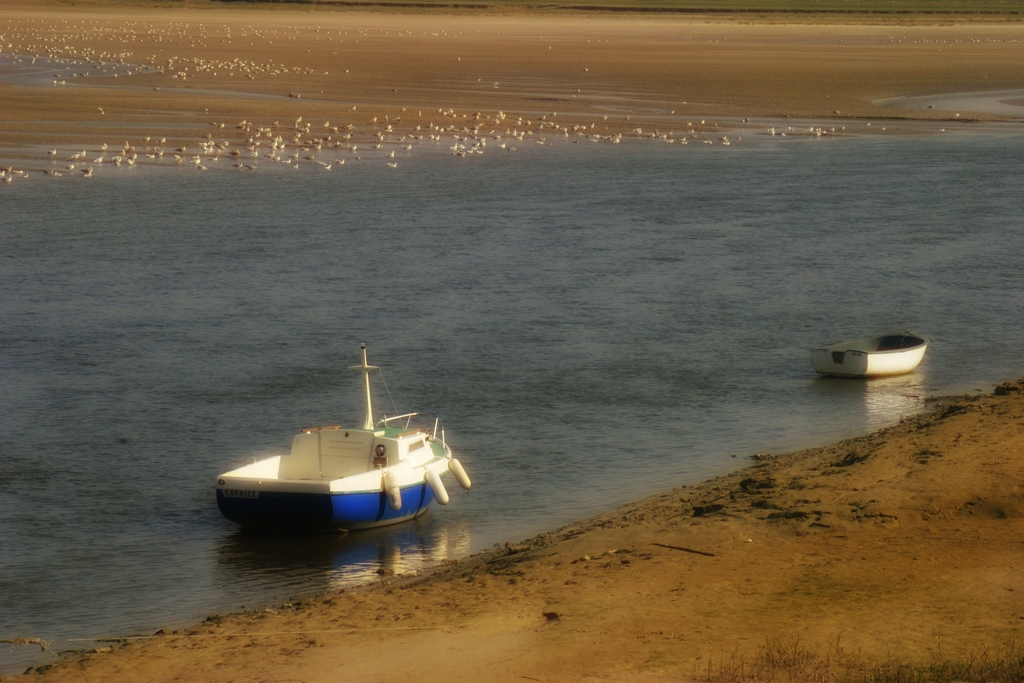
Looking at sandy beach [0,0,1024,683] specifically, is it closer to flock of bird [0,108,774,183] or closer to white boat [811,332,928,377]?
white boat [811,332,928,377]

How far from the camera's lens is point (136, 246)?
31391mm

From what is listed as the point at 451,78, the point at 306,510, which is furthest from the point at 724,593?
the point at 451,78

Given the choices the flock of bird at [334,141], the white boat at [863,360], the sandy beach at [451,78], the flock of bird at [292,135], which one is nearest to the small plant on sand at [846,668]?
the white boat at [863,360]

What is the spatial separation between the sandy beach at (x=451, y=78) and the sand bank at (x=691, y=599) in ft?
103

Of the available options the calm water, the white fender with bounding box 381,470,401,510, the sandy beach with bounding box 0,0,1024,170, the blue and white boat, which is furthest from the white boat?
the sandy beach with bounding box 0,0,1024,170

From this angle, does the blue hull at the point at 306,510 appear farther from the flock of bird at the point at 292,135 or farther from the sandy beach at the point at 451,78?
the sandy beach at the point at 451,78

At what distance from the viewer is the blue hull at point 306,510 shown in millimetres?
15039

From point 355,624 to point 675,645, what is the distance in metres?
2.97

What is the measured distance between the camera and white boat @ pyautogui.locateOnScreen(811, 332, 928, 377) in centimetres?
2139

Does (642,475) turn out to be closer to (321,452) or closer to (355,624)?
(321,452)

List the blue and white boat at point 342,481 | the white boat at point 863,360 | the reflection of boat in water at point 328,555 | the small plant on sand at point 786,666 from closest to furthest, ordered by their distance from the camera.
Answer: the small plant on sand at point 786,666 → the reflection of boat in water at point 328,555 → the blue and white boat at point 342,481 → the white boat at point 863,360

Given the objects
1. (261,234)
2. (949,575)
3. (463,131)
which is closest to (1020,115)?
(463,131)

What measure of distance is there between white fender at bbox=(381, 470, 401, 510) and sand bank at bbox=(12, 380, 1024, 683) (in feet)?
4.90

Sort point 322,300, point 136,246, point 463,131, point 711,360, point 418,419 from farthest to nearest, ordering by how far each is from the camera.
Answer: point 463,131 < point 136,246 < point 322,300 < point 711,360 < point 418,419
